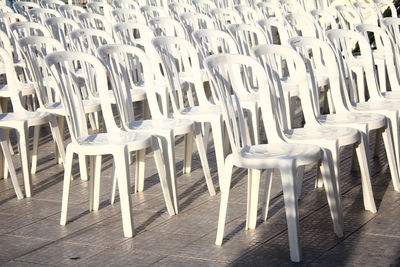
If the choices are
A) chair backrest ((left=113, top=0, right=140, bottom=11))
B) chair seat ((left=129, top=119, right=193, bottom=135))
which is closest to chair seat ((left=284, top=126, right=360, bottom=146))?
chair seat ((left=129, top=119, right=193, bottom=135))

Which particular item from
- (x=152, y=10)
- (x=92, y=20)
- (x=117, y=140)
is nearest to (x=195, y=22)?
(x=92, y=20)

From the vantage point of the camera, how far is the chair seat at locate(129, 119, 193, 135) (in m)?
6.57

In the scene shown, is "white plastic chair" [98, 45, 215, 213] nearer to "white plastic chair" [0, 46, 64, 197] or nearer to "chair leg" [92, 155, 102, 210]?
"chair leg" [92, 155, 102, 210]

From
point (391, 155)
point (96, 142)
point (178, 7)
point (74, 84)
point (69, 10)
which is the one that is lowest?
point (391, 155)

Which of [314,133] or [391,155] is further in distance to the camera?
[391,155]

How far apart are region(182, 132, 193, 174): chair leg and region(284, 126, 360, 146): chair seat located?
1.56 meters

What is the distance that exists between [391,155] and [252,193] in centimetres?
128

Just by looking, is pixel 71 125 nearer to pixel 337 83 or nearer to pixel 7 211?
pixel 7 211

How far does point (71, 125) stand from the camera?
20.5ft

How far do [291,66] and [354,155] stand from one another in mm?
1496

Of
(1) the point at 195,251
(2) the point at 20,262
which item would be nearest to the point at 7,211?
(2) the point at 20,262

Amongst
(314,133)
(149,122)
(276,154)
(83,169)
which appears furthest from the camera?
(83,169)

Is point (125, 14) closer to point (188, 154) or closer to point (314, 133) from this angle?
point (188, 154)

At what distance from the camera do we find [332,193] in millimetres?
5695
